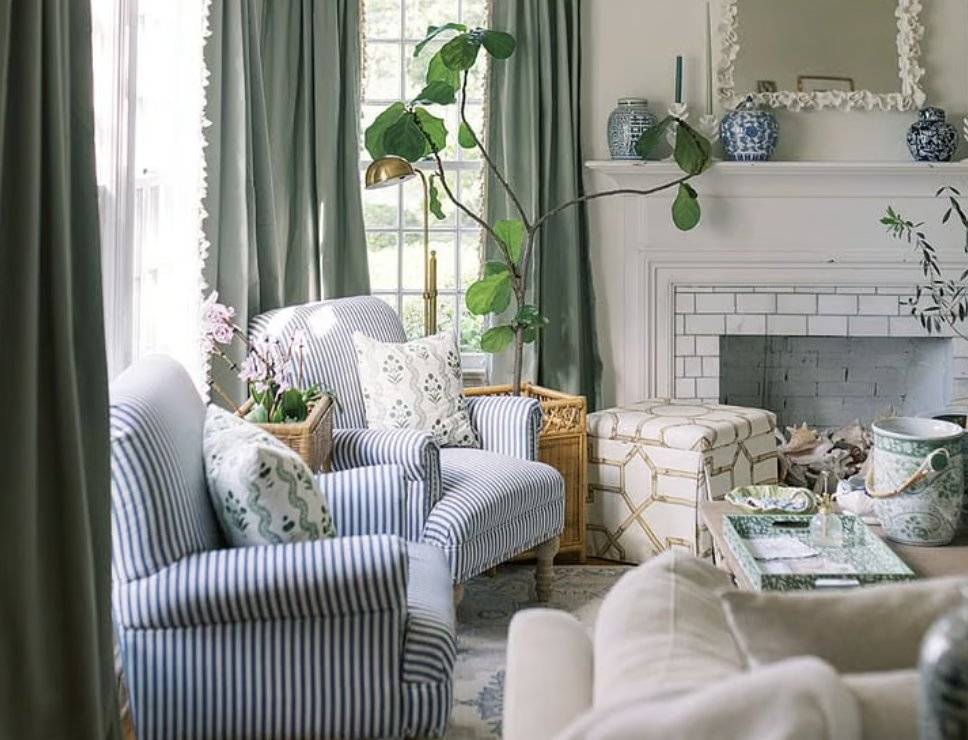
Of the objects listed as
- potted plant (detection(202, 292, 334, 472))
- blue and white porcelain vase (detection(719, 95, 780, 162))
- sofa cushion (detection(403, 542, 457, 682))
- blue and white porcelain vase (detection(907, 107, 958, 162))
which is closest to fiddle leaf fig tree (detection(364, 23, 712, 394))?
blue and white porcelain vase (detection(719, 95, 780, 162))

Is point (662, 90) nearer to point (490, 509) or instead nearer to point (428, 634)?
point (490, 509)

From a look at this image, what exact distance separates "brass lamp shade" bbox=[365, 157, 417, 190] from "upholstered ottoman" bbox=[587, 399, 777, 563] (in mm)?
1200

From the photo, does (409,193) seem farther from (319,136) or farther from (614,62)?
(614,62)

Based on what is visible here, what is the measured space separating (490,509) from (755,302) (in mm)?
1974

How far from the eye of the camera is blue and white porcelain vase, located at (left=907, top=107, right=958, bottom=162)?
17.7 ft

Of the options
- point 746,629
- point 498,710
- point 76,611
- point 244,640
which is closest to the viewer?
point 746,629

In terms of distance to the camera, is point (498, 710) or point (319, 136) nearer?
point (498, 710)

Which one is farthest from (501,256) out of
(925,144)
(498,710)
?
(498,710)

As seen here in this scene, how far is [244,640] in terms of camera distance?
9.32ft

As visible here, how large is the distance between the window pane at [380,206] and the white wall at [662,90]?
0.81m

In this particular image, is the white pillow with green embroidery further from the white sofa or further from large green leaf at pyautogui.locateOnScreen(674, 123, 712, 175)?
large green leaf at pyautogui.locateOnScreen(674, 123, 712, 175)

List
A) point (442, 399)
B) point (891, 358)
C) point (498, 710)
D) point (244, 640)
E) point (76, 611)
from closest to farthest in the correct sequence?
point (76, 611)
point (244, 640)
point (498, 710)
point (442, 399)
point (891, 358)

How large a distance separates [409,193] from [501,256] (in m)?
0.50

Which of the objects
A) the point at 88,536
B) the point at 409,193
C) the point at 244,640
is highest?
the point at 409,193
